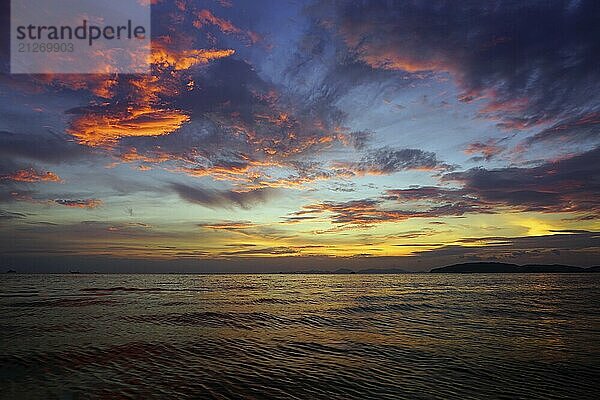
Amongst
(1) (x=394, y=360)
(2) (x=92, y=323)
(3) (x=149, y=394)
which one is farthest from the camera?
(2) (x=92, y=323)

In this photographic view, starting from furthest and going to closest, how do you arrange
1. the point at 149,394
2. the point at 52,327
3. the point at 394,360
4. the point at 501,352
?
1. the point at 52,327
2. the point at 501,352
3. the point at 394,360
4. the point at 149,394

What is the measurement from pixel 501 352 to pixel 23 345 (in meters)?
28.7

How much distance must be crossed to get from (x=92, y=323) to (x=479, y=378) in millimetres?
30427

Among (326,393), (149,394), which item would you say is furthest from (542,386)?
(149,394)

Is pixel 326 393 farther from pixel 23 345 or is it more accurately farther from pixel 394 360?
pixel 23 345

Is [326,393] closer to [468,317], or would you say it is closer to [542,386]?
[542,386]

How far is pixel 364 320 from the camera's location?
34.9 meters

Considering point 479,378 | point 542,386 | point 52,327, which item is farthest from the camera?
point 52,327

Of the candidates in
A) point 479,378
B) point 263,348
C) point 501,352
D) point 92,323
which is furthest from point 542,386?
point 92,323

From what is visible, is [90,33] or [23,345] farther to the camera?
[90,33]

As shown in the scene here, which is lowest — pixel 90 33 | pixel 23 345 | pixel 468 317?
pixel 468 317

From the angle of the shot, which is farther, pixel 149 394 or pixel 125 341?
pixel 125 341

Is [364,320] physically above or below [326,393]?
below

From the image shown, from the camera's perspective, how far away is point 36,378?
1609cm
